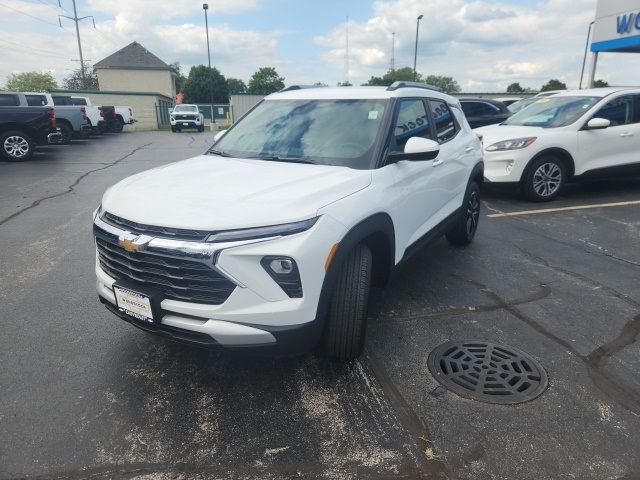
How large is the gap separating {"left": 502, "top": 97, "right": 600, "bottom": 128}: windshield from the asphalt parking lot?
4.01 m

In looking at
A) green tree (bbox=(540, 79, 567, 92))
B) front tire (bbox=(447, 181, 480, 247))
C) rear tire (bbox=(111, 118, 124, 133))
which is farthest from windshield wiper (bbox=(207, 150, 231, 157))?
green tree (bbox=(540, 79, 567, 92))

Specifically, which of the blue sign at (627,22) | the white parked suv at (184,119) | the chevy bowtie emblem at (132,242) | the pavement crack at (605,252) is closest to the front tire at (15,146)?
the chevy bowtie emblem at (132,242)

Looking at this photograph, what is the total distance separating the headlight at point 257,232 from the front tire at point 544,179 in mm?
6507

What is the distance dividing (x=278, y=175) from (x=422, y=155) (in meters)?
1.08

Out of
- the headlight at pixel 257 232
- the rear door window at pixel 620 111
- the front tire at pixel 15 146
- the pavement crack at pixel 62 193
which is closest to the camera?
the headlight at pixel 257 232

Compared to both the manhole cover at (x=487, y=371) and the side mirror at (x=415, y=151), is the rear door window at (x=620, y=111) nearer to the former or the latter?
the side mirror at (x=415, y=151)

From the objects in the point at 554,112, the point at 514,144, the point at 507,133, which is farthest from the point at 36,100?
the point at 554,112

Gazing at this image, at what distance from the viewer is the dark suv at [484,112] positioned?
12.7 meters

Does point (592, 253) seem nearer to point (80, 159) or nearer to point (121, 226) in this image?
point (121, 226)

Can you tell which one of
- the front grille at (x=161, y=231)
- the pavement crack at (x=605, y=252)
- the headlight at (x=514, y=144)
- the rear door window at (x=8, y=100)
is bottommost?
the pavement crack at (x=605, y=252)

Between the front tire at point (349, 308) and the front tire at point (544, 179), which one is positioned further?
the front tire at point (544, 179)

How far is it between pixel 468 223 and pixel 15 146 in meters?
12.9

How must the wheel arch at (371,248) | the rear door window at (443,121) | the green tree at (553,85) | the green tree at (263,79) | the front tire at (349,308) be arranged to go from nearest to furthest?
the wheel arch at (371,248), the front tire at (349,308), the rear door window at (443,121), the green tree at (553,85), the green tree at (263,79)

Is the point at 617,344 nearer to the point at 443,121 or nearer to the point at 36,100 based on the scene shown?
the point at 443,121
